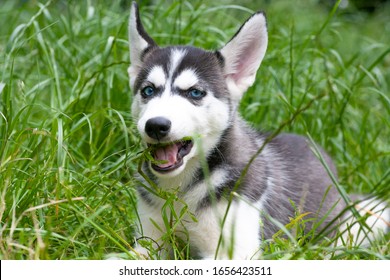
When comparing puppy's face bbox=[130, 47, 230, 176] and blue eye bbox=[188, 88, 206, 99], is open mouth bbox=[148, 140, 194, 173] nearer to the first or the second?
puppy's face bbox=[130, 47, 230, 176]

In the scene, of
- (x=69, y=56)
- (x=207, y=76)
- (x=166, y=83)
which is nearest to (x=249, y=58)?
(x=207, y=76)

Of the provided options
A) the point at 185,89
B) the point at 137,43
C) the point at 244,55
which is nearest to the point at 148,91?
the point at 185,89

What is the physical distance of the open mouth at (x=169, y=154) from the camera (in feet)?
13.3

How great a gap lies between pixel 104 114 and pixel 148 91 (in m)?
1.10

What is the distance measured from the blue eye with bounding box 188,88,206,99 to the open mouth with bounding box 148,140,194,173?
0.33 metres

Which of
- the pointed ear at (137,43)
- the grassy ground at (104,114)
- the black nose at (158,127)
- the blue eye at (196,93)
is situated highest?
the pointed ear at (137,43)

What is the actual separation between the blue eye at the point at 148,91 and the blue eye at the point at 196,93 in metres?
0.25

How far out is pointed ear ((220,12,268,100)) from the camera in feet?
14.7

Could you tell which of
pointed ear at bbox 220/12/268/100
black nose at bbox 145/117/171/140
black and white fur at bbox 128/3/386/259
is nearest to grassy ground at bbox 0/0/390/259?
black and white fur at bbox 128/3/386/259

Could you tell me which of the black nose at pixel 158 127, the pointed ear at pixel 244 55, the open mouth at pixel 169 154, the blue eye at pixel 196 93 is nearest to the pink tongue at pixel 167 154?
the open mouth at pixel 169 154

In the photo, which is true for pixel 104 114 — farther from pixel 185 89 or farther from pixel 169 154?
pixel 169 154

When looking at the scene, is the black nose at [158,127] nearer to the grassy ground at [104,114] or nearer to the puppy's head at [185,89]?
the puppy's head at [185,89]

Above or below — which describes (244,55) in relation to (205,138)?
above

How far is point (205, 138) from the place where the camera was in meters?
4.25
